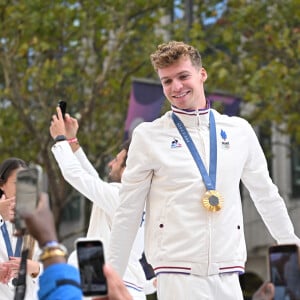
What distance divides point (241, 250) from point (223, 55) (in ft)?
47.6

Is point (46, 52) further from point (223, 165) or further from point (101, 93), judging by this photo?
point (223, 165)

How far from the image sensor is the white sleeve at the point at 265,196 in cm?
721

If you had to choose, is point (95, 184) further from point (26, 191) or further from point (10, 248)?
point (26, 191)

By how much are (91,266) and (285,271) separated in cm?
83

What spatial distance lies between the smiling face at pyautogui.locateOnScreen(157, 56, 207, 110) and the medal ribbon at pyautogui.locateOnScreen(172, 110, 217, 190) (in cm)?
13

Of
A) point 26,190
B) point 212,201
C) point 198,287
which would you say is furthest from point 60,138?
point 26,190

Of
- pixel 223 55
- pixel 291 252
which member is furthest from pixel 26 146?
pixel 291 252

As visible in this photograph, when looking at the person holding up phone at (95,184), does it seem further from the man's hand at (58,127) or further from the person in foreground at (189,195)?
the person in foreground at (189,195)

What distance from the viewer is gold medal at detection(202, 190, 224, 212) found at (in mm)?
6770

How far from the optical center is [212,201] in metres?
6.77

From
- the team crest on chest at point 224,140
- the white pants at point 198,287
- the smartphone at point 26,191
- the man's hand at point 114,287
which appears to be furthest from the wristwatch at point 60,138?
the man's hand at point 114,287

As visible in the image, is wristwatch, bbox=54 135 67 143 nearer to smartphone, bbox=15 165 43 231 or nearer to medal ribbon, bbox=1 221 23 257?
medal ribbon, bbox=1 221 23 257

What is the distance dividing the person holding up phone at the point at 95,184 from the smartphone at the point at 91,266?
330 centimetres

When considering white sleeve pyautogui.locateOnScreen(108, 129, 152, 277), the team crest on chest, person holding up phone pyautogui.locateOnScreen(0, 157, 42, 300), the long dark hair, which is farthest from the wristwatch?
the team crest on chest
